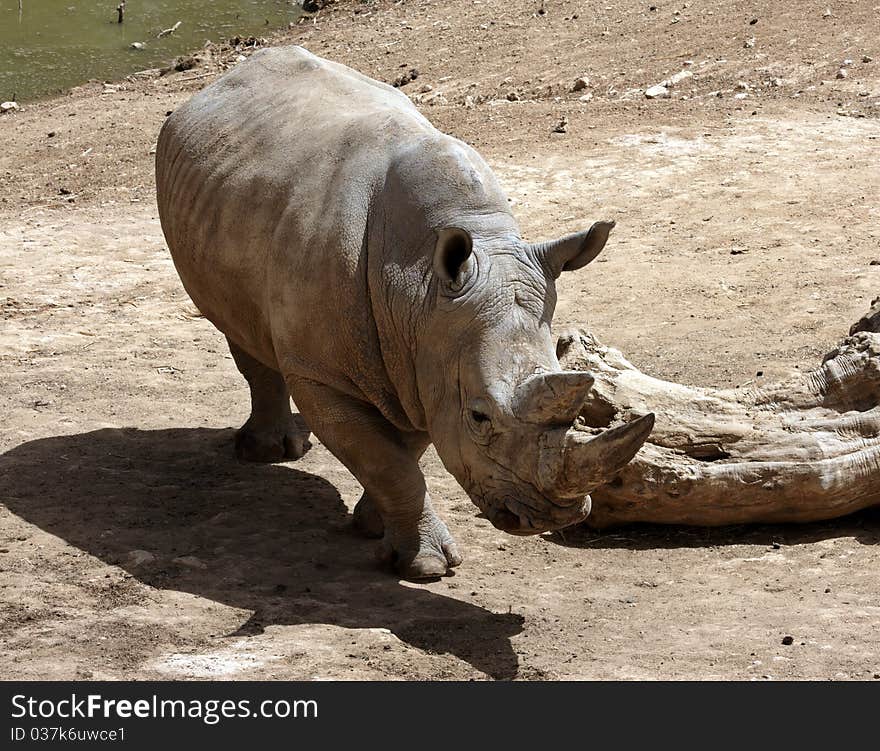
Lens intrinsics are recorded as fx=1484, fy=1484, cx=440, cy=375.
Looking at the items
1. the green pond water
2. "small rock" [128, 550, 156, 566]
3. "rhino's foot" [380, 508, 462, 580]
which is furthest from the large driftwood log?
the green pond water

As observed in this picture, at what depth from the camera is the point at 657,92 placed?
15.9 metres

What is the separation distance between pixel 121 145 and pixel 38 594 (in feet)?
33.0

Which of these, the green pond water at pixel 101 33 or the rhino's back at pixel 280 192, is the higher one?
the rhino's back at pixel 280 192

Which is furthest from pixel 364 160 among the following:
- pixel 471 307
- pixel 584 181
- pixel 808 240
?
pixel 584 181

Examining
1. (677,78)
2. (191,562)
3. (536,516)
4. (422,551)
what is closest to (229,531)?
(191,562)

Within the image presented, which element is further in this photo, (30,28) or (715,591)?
(30,28)

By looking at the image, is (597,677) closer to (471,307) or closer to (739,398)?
(471,307)

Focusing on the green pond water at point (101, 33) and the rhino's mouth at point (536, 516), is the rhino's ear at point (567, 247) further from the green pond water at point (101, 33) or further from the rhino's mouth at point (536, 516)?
the green pond water at point (101, 33)

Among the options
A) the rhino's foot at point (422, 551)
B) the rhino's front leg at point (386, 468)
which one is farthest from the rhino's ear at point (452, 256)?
the rhino's foot at point (422, 551)

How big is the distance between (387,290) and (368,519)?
1.60 m

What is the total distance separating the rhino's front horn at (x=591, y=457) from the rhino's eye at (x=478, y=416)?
36 cm

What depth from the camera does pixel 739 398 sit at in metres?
7.77

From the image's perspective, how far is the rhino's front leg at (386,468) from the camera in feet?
23.0

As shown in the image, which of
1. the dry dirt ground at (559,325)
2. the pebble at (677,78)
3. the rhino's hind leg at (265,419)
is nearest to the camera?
the dry dirt ground at (559,325)
